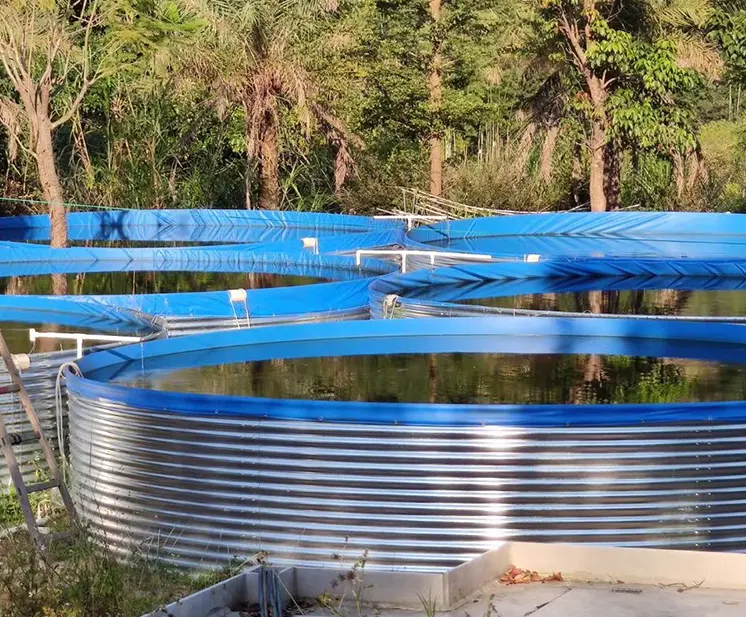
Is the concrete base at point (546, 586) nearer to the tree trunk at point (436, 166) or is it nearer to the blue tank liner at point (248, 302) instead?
the blue tank liner at point (248, 302)

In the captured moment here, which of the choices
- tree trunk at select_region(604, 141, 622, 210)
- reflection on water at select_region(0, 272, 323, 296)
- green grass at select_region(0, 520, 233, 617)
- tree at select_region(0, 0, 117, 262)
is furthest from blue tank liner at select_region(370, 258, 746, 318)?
tree trunk at select_region(604, 141, 622, 210)

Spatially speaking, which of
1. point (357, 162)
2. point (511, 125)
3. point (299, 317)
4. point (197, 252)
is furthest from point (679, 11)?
point (299, 317)

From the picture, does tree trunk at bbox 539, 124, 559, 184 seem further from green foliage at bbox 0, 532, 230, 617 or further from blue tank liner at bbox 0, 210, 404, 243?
green foliage at bbox 0, 532, 230, 617

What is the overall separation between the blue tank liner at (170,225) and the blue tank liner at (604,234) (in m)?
2.13

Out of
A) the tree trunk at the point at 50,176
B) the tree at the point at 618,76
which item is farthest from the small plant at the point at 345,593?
the tree at the point at 618,76

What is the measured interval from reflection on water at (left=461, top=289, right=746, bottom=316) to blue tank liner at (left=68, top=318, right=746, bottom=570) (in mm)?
5367

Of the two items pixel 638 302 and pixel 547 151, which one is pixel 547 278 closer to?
pixel 638 302

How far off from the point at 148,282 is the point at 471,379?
237 inches

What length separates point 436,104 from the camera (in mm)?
17922

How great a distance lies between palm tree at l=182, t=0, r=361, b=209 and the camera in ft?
56.3

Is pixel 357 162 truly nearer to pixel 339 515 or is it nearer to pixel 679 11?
pixel 679 11

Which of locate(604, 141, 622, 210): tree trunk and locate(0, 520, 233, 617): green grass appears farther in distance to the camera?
locate(604, 141, 622, 210): tree trunk

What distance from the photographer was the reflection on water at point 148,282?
12.5m

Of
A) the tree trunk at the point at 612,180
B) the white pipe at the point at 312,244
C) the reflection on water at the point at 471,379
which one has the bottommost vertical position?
the reflection on water at the point at 471,379
